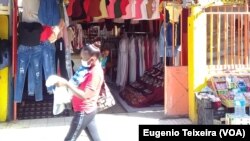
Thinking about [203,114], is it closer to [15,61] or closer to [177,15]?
[177,15]

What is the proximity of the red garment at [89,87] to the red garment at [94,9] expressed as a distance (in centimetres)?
455

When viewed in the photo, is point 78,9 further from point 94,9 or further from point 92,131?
point 92,131

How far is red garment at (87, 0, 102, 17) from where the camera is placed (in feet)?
28.6

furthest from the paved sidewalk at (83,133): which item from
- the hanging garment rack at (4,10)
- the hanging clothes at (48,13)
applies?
the hanging garment rack at (4,10)

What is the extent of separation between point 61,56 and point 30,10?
1033 mm

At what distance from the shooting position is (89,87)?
14.0 feet

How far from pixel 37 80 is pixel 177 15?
294 centimetres

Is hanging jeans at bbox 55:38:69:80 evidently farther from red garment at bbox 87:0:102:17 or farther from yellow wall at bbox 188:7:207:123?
yellow wall at bbox 188:7:207:123

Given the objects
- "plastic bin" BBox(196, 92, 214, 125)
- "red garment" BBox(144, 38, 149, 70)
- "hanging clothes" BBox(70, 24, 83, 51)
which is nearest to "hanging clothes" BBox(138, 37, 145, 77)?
"red garment" BBox(144, 38, 149, 70)

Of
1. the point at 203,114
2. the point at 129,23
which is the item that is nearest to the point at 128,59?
the point at 129,23

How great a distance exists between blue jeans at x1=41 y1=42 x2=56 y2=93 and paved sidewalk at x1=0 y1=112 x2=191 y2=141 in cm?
83

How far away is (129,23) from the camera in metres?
9.89

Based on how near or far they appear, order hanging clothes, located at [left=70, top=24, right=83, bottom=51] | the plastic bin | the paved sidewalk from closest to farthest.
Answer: the paved sidewalk → the plastic bin → hanging clothes, located at [left=70, top=24, right=83, bottom=51]

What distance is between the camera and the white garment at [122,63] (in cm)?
959
